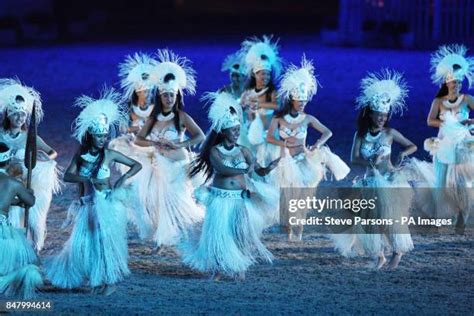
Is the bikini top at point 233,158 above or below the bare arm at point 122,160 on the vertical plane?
above

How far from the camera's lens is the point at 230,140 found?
9375mm

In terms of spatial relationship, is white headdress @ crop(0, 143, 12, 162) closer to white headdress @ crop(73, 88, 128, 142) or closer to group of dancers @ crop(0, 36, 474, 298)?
group of dancers @ crop(0, 36, 474, 298)

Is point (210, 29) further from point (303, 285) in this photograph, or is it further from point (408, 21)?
point (303, 285)

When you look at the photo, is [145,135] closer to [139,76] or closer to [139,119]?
[139,119]

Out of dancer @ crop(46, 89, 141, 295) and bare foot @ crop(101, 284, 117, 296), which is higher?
dancer @ crop(46, 89, 141, 295)

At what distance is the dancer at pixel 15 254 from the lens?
8.37 metres

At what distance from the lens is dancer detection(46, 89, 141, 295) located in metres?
8.71

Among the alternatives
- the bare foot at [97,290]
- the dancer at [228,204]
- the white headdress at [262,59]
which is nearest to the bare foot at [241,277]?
the dancer at [228,204]

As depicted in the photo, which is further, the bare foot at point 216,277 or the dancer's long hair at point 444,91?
the dancer's long hair at point 444,91

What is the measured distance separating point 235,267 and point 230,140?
1.00 meters

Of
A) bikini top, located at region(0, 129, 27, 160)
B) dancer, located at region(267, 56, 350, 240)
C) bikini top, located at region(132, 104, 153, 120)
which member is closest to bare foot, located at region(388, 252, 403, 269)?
dancer, located at region(267, 56, 350, 240)

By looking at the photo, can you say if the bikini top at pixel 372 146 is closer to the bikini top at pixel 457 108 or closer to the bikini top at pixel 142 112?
the bikini top at pixel 457 108

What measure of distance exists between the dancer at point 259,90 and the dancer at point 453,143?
166 centimetres

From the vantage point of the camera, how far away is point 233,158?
938 centimetres
